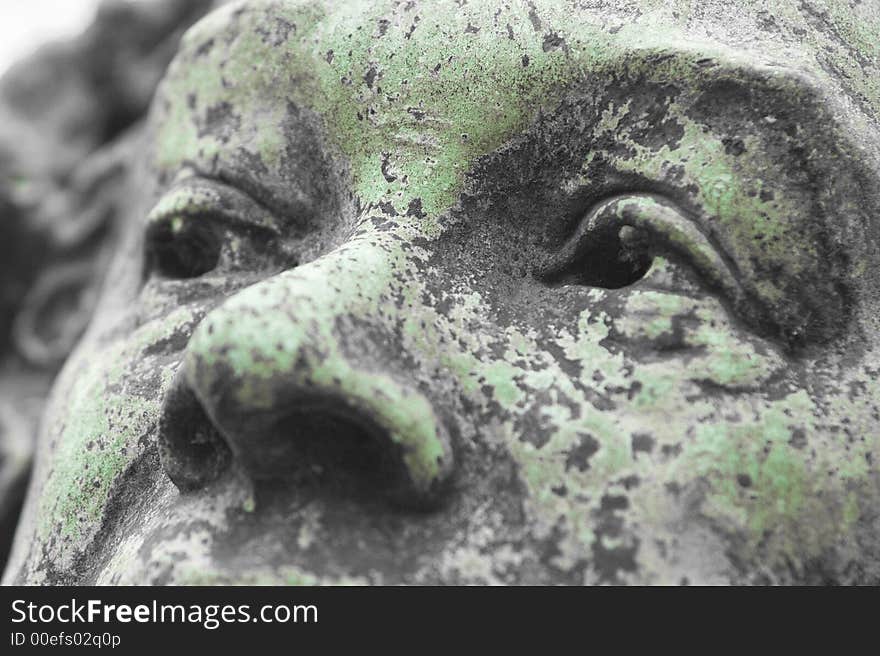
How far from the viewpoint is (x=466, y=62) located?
0.92 m

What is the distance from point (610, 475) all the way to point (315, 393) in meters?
0.27

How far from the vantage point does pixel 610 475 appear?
73 centimetres

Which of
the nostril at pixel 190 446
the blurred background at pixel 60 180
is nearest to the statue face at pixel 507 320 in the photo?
the nostril at pixel 190 446

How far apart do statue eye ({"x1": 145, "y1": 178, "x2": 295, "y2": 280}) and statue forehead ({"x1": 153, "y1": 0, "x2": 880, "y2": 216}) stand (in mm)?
50

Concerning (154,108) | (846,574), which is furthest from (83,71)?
(846,574)

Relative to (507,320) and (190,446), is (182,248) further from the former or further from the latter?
(507,320)

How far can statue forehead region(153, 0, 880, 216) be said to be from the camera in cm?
Answer: 89

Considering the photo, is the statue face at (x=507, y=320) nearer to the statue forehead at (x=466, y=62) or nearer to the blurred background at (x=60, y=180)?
the statue forehead at (x=466, y=62)

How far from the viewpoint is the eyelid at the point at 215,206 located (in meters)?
1.02

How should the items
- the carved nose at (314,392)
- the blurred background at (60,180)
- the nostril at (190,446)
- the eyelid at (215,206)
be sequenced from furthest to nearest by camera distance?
1. the blurred background at (60,180)
2. the eyelid at (215,206)
3. the nostril at (190,446)
4. the carved nose at (314,392)

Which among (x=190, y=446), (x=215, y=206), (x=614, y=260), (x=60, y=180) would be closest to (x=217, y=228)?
(x=215, y=206)

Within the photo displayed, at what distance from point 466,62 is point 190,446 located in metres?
0.50


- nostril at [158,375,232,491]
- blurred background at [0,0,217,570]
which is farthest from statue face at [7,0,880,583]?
blurred background at [0,0,217,570]
